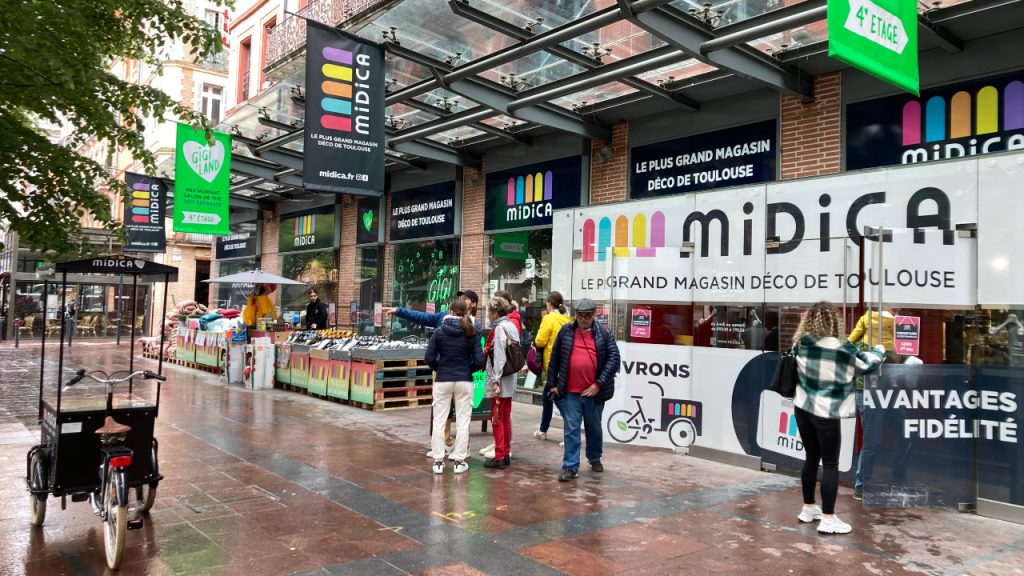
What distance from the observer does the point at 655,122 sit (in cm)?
1185

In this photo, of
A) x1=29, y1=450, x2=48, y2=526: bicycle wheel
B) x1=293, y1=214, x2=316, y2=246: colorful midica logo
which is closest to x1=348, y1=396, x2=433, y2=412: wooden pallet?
x1=29, y1=450, x2=48, y2=526: bicycle wheel

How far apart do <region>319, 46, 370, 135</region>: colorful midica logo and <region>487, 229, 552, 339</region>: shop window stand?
16.9 feet

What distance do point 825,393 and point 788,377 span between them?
0.34 m

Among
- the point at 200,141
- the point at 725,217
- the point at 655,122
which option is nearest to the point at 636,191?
the point at 655,122

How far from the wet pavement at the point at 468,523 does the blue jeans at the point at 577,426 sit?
24cm

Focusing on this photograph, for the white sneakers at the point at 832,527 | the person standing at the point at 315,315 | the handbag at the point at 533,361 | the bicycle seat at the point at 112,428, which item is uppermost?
the person standing at the point at 315,315

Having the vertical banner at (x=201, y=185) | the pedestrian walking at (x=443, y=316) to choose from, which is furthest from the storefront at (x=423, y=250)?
the pedestrian walking at (x=443, y=316)

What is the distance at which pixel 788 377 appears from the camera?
5695 millimetres

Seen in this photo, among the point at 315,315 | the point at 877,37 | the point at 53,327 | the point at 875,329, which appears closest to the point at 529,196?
the point at 315,315

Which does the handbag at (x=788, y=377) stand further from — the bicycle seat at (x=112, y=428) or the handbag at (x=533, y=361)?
the bicycle seat at (x=112, y=428)

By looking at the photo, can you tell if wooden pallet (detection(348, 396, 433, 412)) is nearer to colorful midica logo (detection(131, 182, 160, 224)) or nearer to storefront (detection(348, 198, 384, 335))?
storefront (detection(348, 198, 384, 335))

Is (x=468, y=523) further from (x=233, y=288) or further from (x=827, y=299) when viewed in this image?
(x=233, y=288)

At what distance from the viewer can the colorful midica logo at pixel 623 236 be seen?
355 inches

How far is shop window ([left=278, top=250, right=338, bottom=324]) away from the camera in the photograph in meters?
20.3
